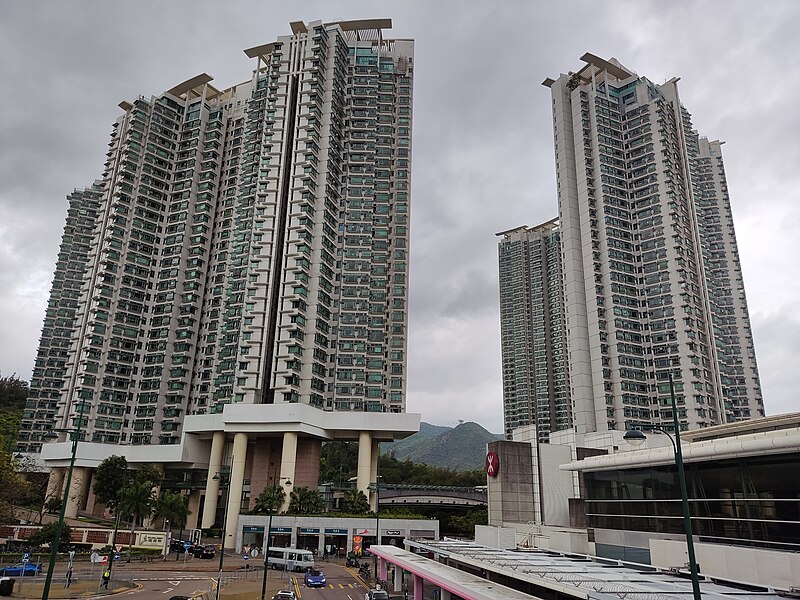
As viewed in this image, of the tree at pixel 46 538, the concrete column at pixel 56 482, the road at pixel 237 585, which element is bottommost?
the road at pixel 237 585

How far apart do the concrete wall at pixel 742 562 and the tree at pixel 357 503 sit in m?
A: 57.6

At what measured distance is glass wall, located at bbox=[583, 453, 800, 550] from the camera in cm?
3700

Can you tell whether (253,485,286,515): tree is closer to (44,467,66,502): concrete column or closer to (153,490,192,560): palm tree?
(153,490,192,560): palm tree

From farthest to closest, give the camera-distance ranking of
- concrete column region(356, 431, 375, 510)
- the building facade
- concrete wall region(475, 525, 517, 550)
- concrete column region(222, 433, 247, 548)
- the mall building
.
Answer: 1. concrete column region(356, 431, 375, 510)
2. concrete column region(222, 433, 247, 548)
3. concrete wall region(475, 525, 517, 550)
4. the mall building
5. the building facade

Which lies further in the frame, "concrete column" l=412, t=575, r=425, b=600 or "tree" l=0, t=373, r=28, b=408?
"tree" l=0, t=373, r=28, b=408

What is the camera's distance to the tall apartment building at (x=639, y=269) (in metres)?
110

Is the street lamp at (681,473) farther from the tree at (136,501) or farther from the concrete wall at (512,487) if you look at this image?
the tree at (136,501)

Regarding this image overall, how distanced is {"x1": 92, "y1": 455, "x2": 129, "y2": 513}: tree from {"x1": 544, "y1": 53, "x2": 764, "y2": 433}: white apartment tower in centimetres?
8270

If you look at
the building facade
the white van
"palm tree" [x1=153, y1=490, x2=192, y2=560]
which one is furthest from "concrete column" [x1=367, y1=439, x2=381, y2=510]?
the building facade

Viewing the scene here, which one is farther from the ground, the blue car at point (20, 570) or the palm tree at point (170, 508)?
the palm tree at point (170, 508)

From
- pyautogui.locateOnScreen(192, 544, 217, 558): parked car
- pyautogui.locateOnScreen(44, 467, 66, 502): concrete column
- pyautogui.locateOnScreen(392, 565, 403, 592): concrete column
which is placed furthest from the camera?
pyautogui.locateOnScreen(44, 467, 66, 502): concrete column

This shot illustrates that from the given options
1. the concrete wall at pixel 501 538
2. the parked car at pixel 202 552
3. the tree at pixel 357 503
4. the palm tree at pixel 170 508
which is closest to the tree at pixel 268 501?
the tree at pixel 357 503

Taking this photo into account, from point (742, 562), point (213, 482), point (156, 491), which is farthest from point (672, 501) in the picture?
point (156, 491)

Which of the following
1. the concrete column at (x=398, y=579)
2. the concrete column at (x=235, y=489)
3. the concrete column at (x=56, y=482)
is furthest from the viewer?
the concrete column at (x=56, y=482)
